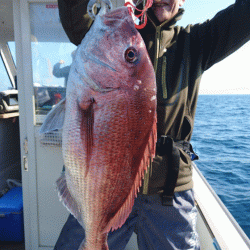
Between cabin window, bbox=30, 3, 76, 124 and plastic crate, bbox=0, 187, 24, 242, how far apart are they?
1.11 m

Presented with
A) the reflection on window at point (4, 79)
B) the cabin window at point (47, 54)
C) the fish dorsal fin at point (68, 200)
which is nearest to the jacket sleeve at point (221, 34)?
the fish dorsal fin at point (68, 200)

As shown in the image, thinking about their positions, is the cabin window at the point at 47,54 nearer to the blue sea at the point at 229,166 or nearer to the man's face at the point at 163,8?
the man's face at the point at 163,8

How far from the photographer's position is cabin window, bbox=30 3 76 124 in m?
2.43

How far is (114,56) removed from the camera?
3.74 feet

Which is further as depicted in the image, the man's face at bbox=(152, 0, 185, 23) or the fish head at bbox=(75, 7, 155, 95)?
the man's face at bbox=(152, 0, 185, 23)

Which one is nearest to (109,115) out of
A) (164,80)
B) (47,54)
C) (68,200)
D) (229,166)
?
(68,200)

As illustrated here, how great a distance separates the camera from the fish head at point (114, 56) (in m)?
1.12

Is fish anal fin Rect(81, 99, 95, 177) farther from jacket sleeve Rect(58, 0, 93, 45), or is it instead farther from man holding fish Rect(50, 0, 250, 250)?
man holding fish Rect(50, 0, 250, 250)

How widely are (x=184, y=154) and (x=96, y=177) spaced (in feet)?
2.52

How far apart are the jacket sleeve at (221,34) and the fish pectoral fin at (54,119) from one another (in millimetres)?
1003

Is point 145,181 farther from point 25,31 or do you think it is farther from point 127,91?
point 25,31

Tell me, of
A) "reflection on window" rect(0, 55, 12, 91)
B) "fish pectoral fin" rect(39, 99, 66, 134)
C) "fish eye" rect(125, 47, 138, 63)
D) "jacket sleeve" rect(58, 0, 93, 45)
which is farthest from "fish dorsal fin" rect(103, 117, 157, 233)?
"reflection on window" rect(0, 55, 12, 91)

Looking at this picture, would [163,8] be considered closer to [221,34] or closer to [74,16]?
[221,34]

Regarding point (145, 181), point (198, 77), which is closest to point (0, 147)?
point (145, 181)
